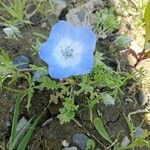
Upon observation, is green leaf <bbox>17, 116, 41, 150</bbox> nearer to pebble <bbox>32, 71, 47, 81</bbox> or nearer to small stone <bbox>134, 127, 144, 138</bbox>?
pebble <bbox>32, 71, 47, 81</bbox>

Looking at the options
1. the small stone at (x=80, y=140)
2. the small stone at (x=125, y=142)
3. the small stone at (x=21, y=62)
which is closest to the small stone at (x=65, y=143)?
the small stone at (x=80, y=140)

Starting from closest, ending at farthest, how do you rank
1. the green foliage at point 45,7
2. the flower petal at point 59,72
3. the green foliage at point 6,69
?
the flower petal at point 59,72
the green foliage at point 6,69
the green foliage at point 45,7

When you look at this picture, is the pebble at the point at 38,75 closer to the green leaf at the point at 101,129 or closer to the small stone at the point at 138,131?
the green leaf at the point at 101,129

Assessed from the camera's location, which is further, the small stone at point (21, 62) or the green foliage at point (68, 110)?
the small stone at point (21, 62)

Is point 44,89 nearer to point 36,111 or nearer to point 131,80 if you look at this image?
point 36,111

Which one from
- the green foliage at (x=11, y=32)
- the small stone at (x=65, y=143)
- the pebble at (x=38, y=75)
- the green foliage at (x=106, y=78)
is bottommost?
the small stone at (x=65, y=143)

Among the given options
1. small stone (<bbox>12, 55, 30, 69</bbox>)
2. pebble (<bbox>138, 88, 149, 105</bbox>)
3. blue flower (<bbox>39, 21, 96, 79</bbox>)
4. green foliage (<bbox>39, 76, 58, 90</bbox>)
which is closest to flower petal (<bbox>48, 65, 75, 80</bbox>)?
blue flower (<bbox>39, 21, 96, 79</bbox>)
